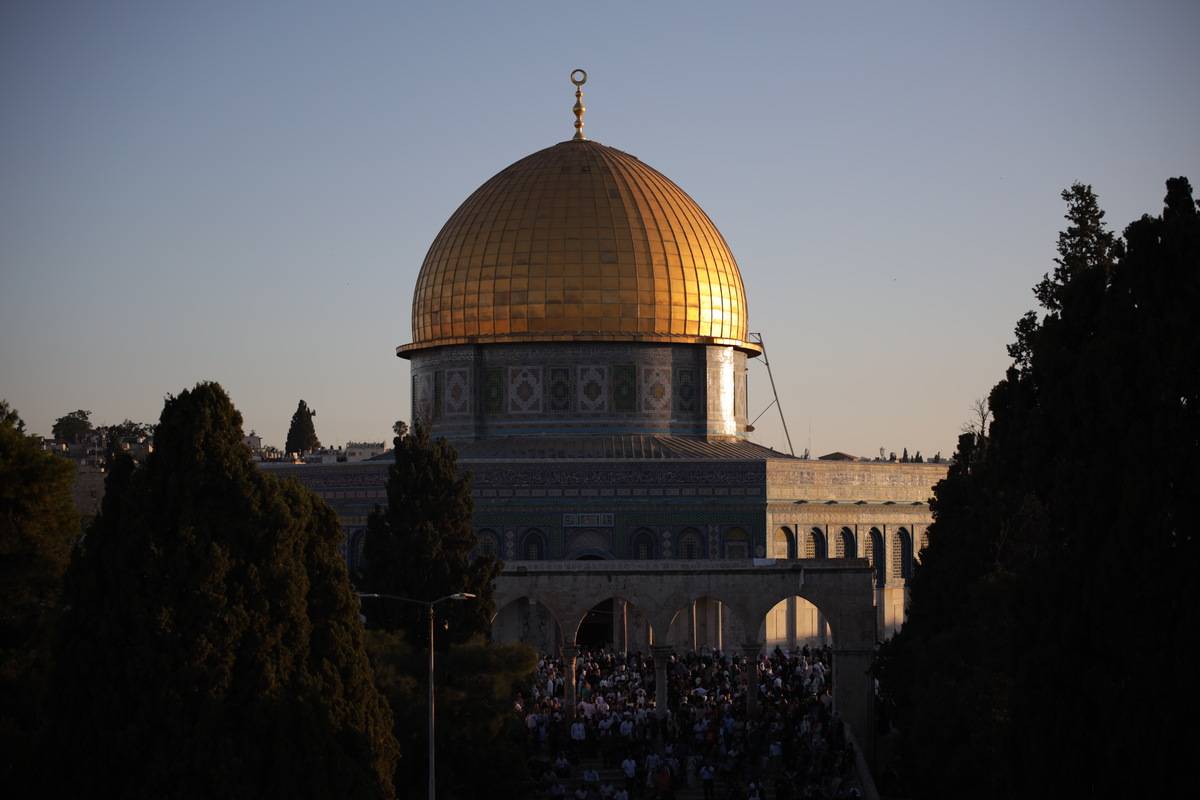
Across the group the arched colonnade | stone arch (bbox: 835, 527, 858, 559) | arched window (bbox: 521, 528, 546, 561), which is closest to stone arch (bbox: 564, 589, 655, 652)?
arched window (bbox: 521, 528, 546, 561)

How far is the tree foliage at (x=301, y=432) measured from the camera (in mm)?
67875

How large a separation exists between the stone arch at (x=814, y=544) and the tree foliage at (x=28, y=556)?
21.6 metres

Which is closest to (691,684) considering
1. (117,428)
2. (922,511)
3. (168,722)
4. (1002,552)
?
(1002,552)

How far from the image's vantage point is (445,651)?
28.5 metres

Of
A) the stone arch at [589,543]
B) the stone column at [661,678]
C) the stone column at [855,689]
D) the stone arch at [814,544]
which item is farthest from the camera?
the stone arch at [814,544]

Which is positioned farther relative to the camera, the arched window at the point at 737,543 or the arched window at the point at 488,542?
the arched window at the point at 737,543

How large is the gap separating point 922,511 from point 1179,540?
2911cm

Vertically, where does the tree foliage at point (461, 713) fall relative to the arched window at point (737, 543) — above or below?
below

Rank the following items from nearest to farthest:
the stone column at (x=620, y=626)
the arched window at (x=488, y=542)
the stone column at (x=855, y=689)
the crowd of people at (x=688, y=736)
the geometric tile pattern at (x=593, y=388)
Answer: the crowd of people at (x=688, y=736)
the stone column at (x=855, y=689)
the stone column at (x=620, y=626)
the arched window at (x=488, y=542)
the geometric tile pattern at (x=593, y=388)

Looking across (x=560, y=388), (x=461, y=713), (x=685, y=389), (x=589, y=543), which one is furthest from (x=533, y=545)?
(x=461, y=713)

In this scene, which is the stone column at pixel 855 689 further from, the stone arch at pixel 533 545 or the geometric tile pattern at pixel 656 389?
the geometric tile pattern at pixel 656 389

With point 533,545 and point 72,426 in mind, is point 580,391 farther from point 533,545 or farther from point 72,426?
point 72,426

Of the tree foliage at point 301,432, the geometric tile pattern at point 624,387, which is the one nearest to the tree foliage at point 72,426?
the tree foliage at point 301,432

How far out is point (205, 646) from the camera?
20438mm
